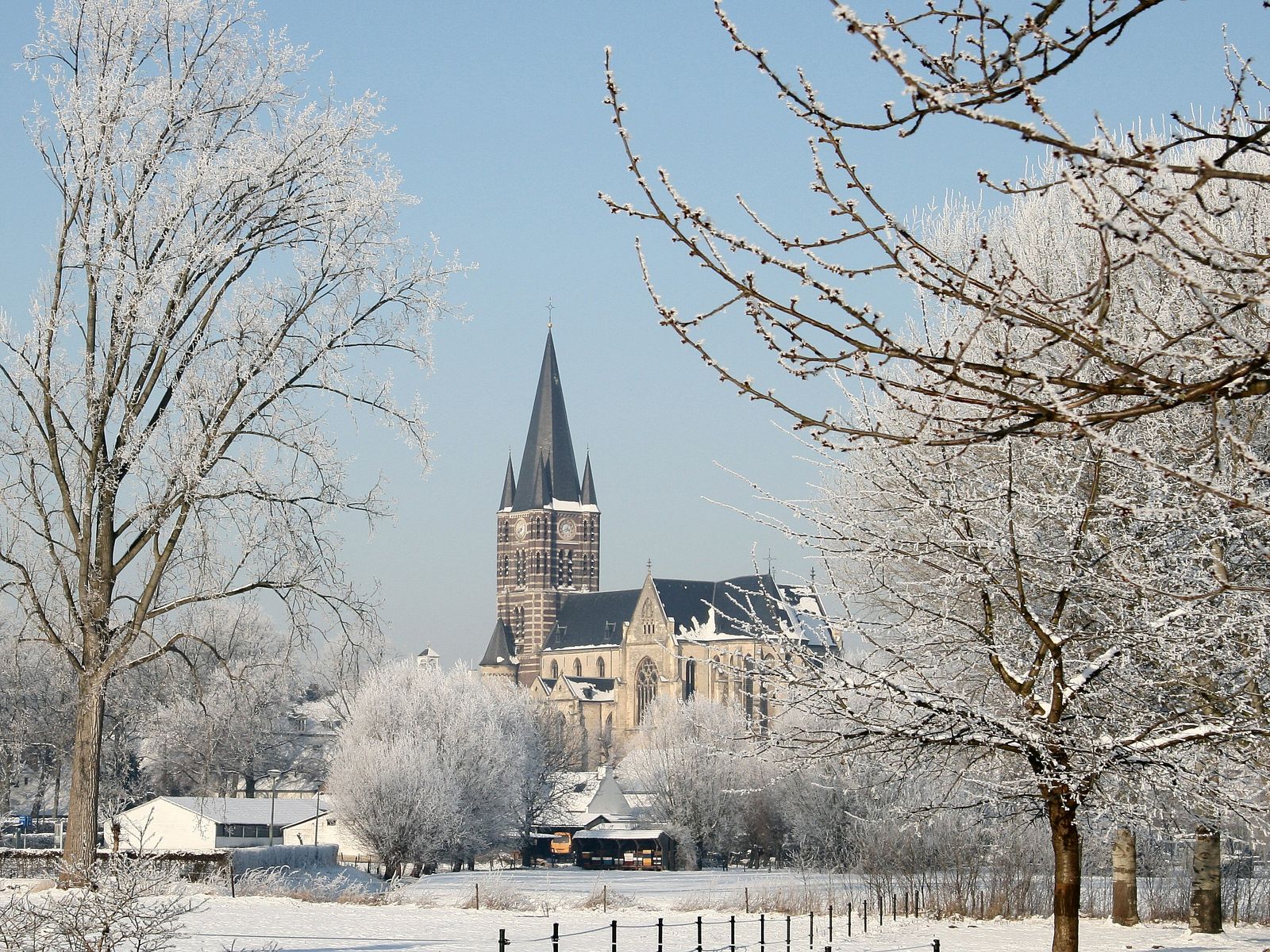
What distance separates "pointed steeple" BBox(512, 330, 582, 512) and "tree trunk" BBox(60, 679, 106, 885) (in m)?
98.4

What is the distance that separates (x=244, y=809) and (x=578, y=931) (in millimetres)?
33702

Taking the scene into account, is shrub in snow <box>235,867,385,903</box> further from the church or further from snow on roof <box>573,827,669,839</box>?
the church

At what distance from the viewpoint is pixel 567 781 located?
7025cm

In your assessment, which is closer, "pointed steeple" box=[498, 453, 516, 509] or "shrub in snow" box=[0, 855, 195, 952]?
"shrub in snow" box=[0, 855, 195, 952]

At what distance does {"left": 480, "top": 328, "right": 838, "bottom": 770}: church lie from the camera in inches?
3971

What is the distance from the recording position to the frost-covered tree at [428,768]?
139 feet

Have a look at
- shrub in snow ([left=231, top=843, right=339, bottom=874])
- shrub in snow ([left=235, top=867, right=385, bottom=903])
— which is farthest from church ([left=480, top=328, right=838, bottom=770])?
shrub in snow ([left=235, top=867, right=385, bottom=903])

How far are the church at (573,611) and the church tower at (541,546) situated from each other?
7cm

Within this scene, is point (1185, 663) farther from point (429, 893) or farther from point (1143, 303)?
point (429, 893)

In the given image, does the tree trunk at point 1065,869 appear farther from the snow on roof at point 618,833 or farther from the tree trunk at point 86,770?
the snow on roof at point 618,833

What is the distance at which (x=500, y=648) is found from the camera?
117m

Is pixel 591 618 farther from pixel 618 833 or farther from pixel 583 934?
pixel 583 934

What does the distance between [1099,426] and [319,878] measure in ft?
98.8

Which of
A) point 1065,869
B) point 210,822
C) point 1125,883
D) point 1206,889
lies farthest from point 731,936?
point 210,822
